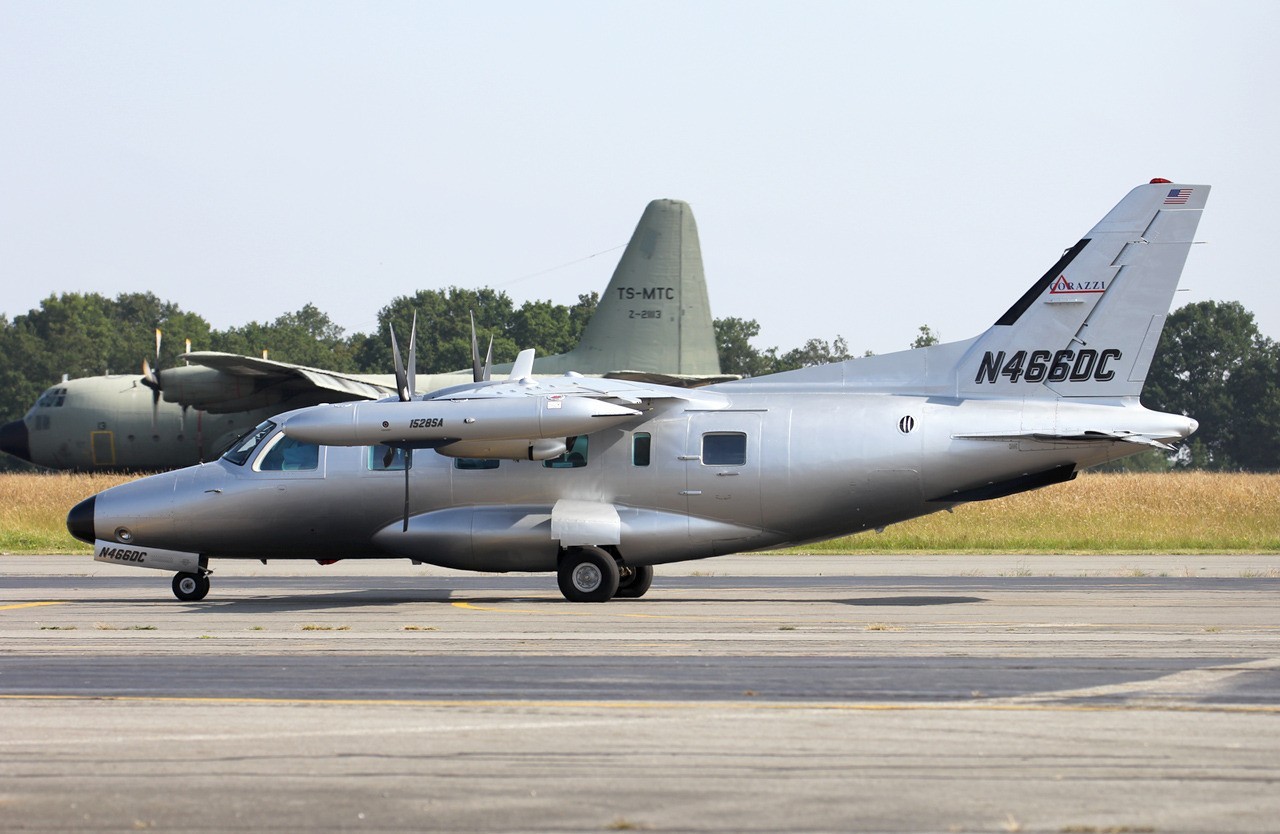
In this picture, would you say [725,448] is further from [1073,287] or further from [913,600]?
[1073,287]

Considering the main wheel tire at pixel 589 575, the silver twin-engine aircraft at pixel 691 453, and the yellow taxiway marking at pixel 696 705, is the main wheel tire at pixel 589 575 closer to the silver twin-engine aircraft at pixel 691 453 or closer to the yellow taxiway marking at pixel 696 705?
the silver twin-engine aircraft at pixel 691 453

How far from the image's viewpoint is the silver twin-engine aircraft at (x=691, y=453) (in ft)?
66.4

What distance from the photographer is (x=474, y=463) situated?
2150 centimetres

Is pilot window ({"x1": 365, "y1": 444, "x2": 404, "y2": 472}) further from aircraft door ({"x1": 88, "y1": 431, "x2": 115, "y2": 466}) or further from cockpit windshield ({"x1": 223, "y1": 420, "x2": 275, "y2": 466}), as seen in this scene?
aircraft door ({"x1": 88, "y1": 431, "x2": 115, "y2": 466})

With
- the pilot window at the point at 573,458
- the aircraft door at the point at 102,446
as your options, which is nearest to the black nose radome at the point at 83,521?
the pilot window at the point at 573,458

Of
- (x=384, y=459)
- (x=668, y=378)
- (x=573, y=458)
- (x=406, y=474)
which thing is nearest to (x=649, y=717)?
(x=573, y=458)

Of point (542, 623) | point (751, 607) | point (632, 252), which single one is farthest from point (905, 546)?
point (542, 623)

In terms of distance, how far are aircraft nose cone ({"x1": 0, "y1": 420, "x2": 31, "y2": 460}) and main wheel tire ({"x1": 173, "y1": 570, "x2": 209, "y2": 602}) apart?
30989 millimetres

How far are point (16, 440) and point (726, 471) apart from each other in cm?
3721

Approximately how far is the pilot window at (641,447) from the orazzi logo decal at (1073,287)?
6.21 m

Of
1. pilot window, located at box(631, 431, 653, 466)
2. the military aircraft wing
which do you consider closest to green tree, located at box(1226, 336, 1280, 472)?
the military aircraft wing

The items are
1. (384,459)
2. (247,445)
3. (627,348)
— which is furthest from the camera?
(627,348)

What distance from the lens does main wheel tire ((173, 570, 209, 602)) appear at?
2214cm

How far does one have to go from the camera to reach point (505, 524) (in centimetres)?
2106
